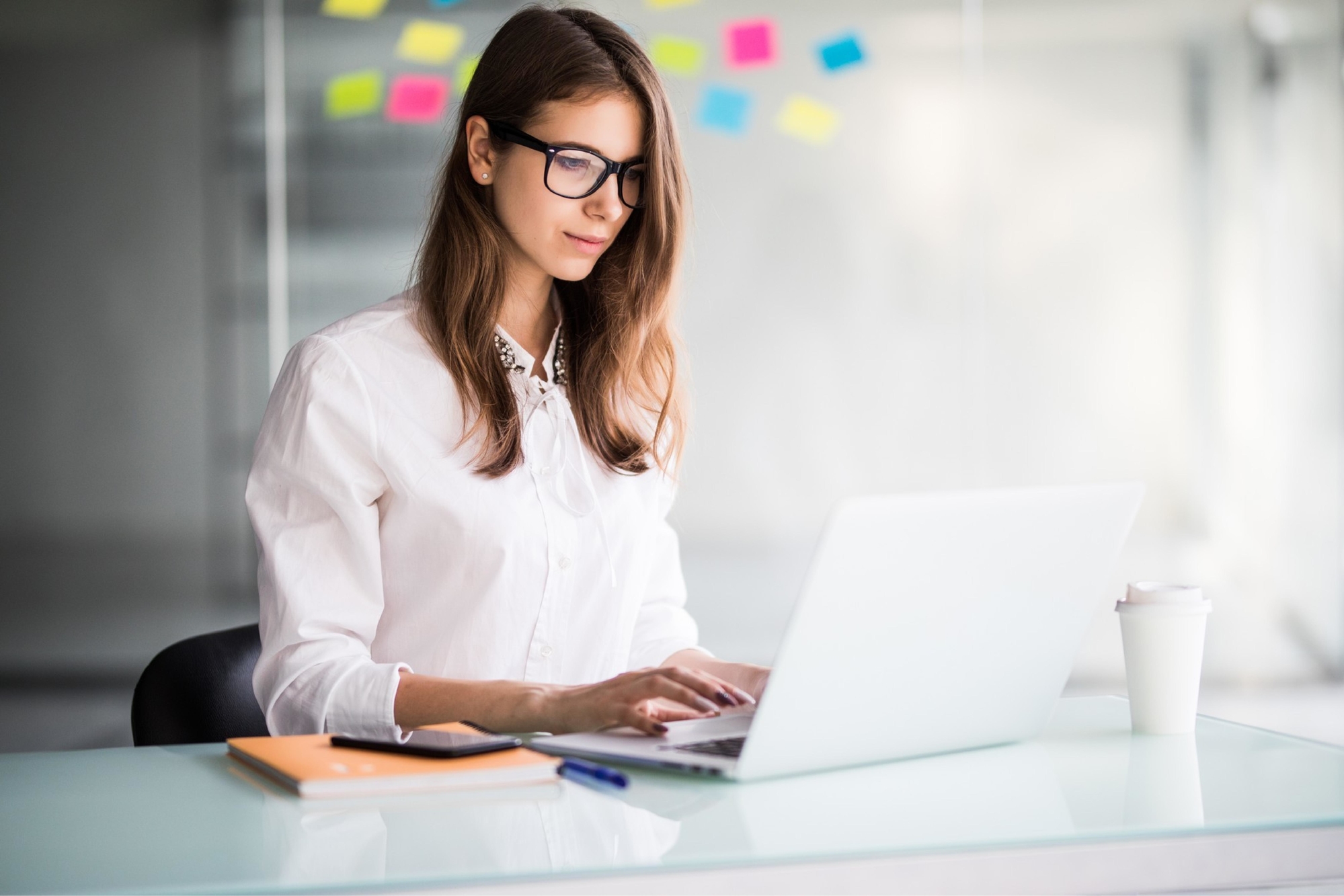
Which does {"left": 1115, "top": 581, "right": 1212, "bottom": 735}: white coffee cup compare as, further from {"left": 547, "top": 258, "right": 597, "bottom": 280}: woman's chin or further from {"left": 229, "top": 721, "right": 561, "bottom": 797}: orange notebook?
{"left": 547, "top": 258, "right": 597, "bottom": 280}: woman's chin

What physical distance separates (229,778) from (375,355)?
25.7 inches

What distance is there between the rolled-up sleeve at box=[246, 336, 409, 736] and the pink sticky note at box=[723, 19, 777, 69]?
5.80 ft

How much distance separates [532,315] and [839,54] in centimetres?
163

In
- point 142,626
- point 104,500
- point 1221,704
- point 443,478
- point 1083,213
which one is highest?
point 1083,213

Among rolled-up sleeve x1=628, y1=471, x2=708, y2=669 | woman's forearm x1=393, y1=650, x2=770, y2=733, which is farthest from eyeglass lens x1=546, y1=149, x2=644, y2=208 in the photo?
woman's forearm x1=393, y1=650, x2=770, y2=733

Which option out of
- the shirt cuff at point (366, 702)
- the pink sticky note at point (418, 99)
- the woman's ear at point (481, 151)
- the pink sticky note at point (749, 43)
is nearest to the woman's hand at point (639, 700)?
the shirt cuff at point (366, 702)

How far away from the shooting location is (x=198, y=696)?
1.45m

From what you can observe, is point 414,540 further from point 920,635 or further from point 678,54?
point 678,54

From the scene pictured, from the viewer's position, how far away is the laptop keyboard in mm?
990

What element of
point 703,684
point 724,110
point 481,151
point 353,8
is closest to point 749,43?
point 724,110

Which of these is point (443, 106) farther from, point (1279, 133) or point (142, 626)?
point (1279, 133)

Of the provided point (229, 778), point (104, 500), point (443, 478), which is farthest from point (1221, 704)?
point (229, 778)

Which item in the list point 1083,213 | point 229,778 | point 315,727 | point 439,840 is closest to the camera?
point 439,840

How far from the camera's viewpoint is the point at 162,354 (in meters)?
2.87
